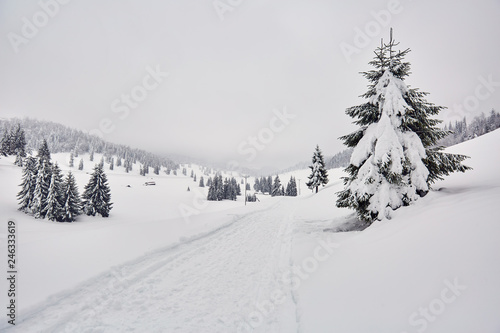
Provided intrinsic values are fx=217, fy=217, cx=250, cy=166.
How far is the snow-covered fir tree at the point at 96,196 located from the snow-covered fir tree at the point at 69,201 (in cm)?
291

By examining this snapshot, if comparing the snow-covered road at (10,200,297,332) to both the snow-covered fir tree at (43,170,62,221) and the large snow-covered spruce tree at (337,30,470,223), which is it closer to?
the large snow-covered spruce tree at (337,30,470,223)

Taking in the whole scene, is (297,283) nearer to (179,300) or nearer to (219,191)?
(179,300)

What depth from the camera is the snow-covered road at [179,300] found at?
4.18m

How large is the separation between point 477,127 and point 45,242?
120650 mm

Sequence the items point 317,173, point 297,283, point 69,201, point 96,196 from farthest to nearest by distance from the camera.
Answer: point 317,173, point 96,196, point 69,201, point 297,283

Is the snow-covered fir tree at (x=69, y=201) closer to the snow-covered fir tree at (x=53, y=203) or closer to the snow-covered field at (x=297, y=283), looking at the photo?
the snow-covered fir tree at (x=53, y=203)

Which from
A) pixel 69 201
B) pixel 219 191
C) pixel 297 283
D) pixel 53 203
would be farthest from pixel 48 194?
pixel 219 191

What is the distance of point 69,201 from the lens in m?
35.2

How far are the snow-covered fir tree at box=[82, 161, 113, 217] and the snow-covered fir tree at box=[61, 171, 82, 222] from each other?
2.91 meters

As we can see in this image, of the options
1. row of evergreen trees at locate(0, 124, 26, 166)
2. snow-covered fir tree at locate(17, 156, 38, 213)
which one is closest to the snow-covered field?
snow-covered fir tree at locate(17, 156, 38, 213)

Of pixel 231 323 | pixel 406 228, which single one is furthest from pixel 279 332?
pixel 406 228

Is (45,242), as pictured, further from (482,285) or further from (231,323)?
(482,285)

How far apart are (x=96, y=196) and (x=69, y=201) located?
199 inches

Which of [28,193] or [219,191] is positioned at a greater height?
[28,193]
